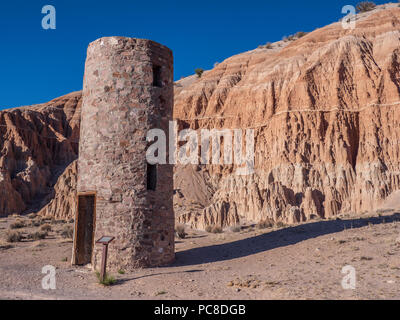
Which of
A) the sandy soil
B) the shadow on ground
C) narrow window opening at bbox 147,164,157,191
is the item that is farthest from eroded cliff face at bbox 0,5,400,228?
narrow window opening at bbox 147,164,157,191

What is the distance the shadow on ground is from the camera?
11.8 m

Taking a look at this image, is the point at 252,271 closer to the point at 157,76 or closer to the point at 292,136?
the point at 157,76

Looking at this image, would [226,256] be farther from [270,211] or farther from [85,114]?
[270,211]

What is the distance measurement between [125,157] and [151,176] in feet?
3.56

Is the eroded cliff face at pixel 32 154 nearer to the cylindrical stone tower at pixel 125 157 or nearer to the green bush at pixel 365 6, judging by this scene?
the cylindrical stone tower at pixel 125 157

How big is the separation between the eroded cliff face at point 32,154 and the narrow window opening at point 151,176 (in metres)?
32.8

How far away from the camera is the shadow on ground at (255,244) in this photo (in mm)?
11750

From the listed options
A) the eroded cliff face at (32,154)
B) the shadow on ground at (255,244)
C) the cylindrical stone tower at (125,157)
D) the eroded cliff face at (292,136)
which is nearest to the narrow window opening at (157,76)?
the cylindrical stone tower at (125,157)

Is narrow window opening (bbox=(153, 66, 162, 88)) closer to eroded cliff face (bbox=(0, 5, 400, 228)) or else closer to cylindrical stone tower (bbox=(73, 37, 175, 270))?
cylindrical stone tower (bbox=(73, 37, 175, 270))

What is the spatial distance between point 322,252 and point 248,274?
3.16 meters

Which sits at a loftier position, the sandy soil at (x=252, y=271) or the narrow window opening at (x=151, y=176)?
the narrow window opening at (x=151, y=176)

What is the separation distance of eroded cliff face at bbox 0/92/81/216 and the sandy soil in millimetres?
27772

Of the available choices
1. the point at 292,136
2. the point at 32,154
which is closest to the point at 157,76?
the point at 292,136
